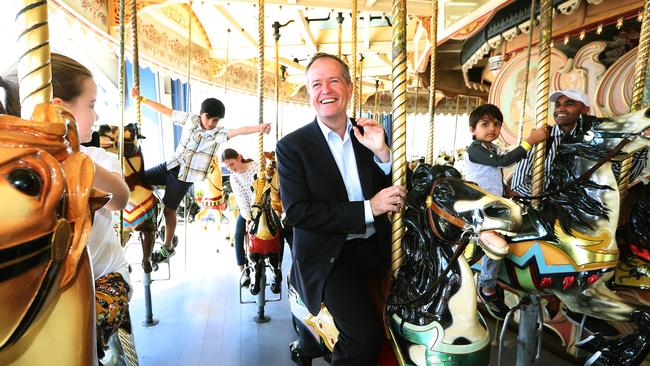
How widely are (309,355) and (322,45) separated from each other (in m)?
6.72

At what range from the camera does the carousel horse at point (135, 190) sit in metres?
2.69

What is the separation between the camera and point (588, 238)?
167 centimetres

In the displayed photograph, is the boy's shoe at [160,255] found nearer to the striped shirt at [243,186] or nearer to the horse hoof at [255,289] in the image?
the striped shirt at [243,186]

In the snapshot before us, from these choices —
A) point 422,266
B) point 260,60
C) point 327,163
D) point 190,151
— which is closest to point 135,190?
point 190,151

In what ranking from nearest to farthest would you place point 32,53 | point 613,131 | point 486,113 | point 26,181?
1. point 26,181
2. point 32,53
3. point 613,131
4. point 486,113

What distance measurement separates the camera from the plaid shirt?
315 centimetres

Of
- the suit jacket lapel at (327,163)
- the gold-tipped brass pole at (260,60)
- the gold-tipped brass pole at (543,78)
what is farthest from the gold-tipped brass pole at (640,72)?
the gold-tipped brass pole at (260,60)

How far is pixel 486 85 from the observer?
7.09 m

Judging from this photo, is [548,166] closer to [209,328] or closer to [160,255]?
[209,328]

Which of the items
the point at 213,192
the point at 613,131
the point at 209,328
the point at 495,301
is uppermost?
the point at 613,131

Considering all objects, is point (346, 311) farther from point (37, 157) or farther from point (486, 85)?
point (486, 85)

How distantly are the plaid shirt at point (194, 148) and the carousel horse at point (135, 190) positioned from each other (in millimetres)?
346

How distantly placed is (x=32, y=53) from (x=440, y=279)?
1.13 metres

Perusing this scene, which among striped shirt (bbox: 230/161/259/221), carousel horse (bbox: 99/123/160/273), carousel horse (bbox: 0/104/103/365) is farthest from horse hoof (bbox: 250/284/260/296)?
carousel horse (bbox: 0/104/103/365)
